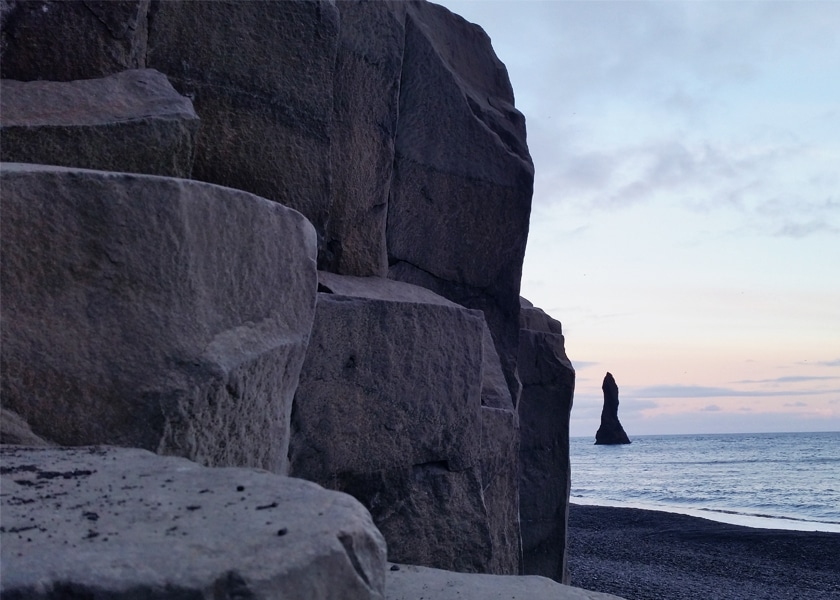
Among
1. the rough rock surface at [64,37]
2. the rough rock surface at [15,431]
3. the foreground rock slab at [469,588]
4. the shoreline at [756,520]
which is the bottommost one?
the shoreline at [756,520]

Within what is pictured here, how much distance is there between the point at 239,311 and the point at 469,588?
153cm

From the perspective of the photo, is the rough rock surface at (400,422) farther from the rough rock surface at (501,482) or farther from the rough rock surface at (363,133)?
the rough rock surface at (363,133)

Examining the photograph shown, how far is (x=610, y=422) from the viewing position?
8612 centimetres

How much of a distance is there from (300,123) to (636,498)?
1262 inches

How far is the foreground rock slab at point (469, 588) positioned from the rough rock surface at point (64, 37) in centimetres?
271

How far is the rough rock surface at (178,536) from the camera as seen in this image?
6.68ft

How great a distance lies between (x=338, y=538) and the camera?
228cm

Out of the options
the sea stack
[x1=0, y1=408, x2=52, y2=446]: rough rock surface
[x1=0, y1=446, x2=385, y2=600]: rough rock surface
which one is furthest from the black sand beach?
the sea stack

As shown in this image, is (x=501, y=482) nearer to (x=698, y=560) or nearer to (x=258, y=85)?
(x=258, y=85)

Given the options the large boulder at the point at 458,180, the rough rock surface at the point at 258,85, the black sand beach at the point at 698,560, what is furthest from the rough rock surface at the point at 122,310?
the black sand beach at the point at 698,560

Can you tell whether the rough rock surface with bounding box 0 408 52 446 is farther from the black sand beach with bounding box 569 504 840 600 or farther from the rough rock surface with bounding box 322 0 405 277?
the black sand beach with bounding box 569 504 840 600

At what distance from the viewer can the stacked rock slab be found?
490 centimetres

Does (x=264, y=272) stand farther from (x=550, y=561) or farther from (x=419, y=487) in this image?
(x=550, y=561)

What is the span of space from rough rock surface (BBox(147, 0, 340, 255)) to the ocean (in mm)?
21608
